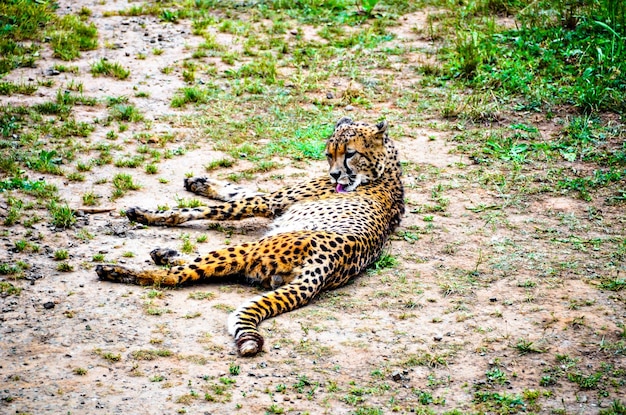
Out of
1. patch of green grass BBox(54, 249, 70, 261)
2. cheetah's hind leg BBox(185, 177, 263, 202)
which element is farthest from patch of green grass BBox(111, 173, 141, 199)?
patch of green grass BBox(54, 249, 70, 261)

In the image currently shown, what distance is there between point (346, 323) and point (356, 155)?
6.99 ft

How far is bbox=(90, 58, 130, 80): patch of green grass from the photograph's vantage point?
10523mm

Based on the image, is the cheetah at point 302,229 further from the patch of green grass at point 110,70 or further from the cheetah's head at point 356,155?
the patch of green grass at point 110,70

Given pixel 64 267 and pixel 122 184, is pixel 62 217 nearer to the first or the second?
pixel 64 267

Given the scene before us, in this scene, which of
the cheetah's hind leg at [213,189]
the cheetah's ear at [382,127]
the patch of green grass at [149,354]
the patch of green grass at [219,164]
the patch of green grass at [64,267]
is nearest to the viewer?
the patch of green grass at [149,354]

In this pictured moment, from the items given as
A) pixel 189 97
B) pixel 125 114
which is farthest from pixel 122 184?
pixel 189 97

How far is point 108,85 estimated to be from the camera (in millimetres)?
10344

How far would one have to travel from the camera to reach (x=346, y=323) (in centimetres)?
600

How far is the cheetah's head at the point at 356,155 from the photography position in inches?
301

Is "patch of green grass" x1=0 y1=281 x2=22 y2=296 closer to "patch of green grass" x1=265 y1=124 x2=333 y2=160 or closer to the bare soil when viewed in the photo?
the bare soil

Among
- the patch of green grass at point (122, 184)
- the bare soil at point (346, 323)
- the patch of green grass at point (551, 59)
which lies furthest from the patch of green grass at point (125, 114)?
the patch of green grass at point (551, 59)

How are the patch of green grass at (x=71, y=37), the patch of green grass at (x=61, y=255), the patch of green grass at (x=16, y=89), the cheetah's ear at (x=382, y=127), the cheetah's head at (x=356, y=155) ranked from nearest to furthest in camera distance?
the patch of green grass at (x=61, y=255), the cheetah's head at (x=356, y=155), the cheetah's ear at (x=382, y=127), the patch of green grass at (x=16, y=89), the patch of green grass at (x=71, y=37)

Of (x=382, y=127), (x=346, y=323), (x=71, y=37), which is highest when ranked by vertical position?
(x=71, y=37)

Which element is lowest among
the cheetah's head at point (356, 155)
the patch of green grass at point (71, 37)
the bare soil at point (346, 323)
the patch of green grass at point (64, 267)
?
the bare soil at point (346, 323)
